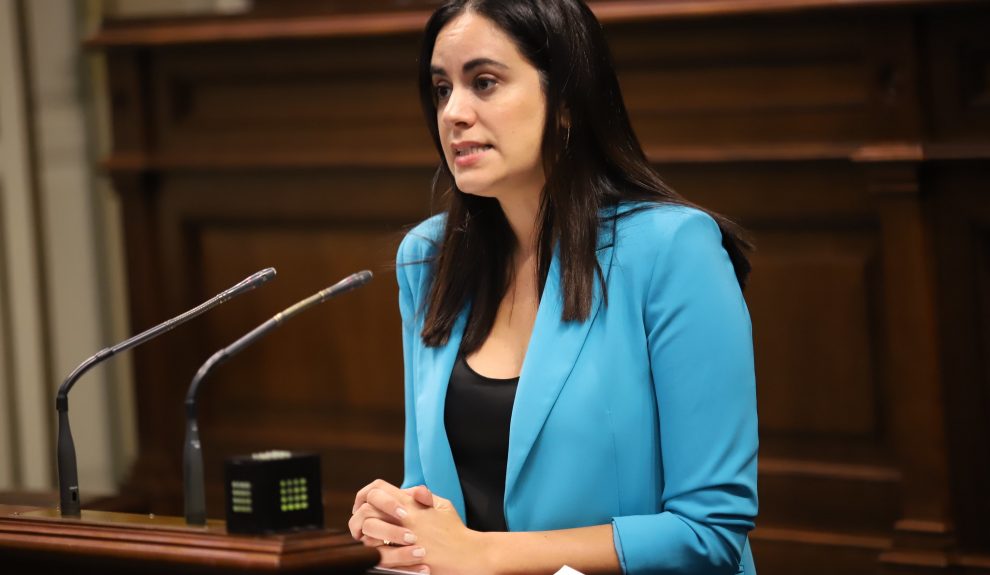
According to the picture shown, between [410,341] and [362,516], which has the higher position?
[410,341]

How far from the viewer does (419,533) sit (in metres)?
1.90

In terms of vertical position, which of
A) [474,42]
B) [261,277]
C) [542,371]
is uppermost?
[474,42]

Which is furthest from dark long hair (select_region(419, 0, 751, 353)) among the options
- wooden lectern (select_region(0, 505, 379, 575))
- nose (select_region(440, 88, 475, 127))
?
wooden lectern (select_region(0, 505, 379, 575))

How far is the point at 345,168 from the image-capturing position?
4121mm

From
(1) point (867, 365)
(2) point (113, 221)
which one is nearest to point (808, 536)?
(1) point (867, 365)

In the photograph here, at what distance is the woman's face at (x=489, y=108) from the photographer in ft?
6.98

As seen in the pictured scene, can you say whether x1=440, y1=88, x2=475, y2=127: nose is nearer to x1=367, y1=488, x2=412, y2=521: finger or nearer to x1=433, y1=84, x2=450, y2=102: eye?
x1=433, y1=84, x2=450, y2=102: eye

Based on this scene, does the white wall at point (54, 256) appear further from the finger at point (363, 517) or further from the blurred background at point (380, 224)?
the finger at point (363, 517)

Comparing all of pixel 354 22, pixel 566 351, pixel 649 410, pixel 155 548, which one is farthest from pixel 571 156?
pixel 354 22

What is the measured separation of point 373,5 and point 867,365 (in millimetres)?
1703

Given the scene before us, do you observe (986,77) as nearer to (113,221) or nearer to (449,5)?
(449,5)

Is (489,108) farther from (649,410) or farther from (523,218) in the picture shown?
(649,410)

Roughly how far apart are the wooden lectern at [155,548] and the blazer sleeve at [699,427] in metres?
0.52

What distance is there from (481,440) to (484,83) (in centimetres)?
54
